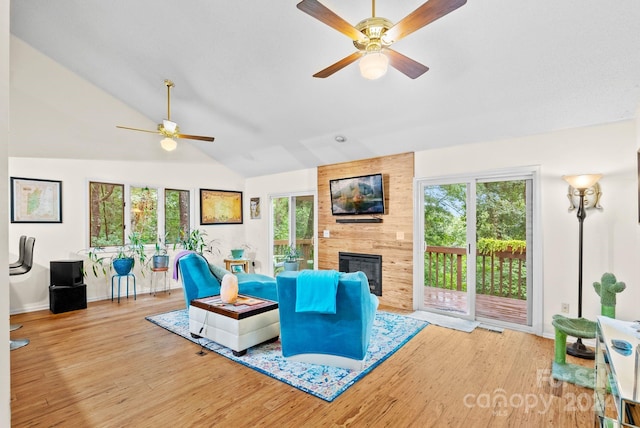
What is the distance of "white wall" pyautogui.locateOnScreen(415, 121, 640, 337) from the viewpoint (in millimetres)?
3025

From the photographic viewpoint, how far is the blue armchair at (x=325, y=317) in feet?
8.42

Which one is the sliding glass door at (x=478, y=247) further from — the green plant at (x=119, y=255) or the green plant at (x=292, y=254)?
the green plant at (x=119, y=255)

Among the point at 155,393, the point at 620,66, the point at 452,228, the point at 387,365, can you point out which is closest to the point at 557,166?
the point at 620,66

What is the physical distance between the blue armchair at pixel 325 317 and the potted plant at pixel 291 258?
3290 mm

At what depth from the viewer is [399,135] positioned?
14.1 feet

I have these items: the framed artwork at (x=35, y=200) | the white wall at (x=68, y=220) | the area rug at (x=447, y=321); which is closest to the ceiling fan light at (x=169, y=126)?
the white wall at (x=68, y=220)

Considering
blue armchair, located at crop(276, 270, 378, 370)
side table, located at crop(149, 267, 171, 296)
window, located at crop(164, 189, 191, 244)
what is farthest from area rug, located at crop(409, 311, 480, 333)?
window, located at crop(164, 189, 191, 244)

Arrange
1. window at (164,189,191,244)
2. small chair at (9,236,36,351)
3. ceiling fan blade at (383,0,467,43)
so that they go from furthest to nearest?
window at (164,189,191,244) < small chair at (9,236,36,351) < ceiling fan blade at (383,0,467,43)

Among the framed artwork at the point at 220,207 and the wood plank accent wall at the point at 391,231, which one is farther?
the framed artwork at the point at 220,207

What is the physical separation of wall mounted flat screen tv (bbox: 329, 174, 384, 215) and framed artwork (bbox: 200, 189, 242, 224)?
8.45 ft

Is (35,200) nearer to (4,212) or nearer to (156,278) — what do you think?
(156,278)

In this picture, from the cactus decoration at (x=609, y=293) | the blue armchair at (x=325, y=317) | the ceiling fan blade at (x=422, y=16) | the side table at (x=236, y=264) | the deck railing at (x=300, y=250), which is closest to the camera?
the ceiling fan blade at (x=422, y=16)

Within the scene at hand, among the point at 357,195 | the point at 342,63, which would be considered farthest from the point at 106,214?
the point at 342,63

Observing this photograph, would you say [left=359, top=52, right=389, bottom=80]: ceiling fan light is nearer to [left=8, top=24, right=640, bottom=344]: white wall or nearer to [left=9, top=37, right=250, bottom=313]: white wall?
[left=8, top=24, right=640, bottom=344]: white wall
